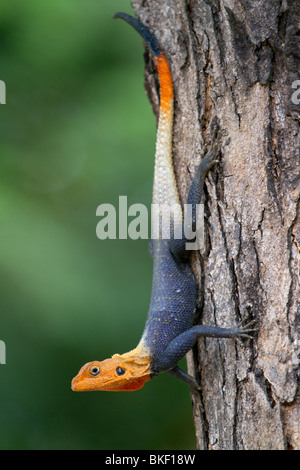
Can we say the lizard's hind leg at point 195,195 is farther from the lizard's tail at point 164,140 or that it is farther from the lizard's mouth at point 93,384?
the lizard's mouth at point 93,384

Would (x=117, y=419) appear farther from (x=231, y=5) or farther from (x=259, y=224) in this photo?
(x=231, y=5)

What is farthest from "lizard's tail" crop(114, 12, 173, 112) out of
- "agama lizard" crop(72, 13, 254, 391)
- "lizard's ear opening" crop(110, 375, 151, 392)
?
"lizard's ear opening" crop(110, 375, 151, 392)

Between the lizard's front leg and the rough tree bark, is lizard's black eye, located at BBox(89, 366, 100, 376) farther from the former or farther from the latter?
the rough tree bark

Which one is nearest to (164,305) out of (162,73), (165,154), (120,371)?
(120,371)

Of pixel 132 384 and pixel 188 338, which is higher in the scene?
pixel 188 338

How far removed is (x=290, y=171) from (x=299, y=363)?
895 millimetres

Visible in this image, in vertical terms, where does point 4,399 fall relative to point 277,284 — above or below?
below

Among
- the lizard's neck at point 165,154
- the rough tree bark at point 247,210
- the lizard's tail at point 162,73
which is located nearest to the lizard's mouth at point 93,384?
the rough tree bark at point 247,210

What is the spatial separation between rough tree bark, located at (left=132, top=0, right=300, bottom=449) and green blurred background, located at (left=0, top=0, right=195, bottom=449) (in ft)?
3.93

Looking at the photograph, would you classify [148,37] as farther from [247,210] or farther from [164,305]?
[164,305]

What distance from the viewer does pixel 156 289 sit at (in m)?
2.83

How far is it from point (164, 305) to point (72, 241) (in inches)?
51.6

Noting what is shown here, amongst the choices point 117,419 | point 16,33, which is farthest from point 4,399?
point 16,33

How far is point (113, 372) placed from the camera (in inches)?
103
